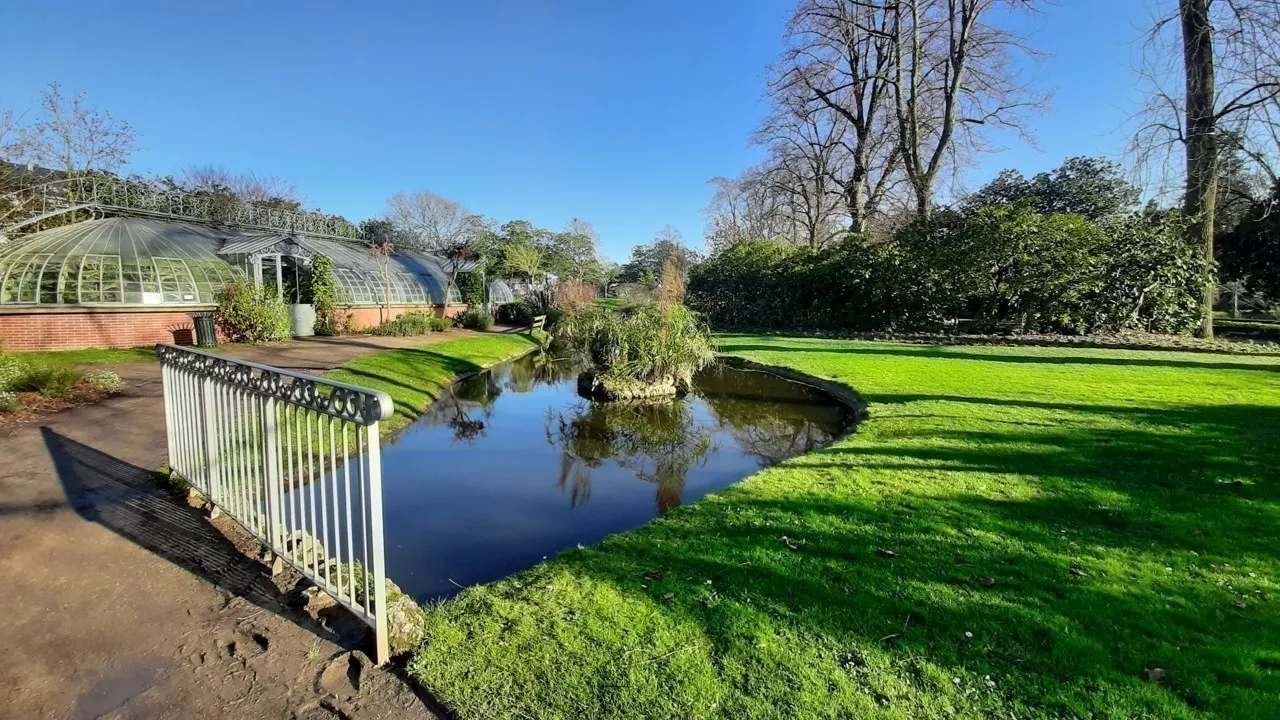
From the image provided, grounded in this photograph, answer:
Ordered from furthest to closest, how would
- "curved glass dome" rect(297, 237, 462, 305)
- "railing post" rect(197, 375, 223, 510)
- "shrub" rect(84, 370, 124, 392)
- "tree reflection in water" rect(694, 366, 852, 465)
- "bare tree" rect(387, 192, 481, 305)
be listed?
1. "bare tree" rect(387, 192, 481, 305)
2. "curved glass dome" rect(297, 237, 462, 305)
3. "shrub" rect(84, 370, 124, 392)
4. "tree reflection in water" rect(694, 366, 852, 465)
5. "railing post" rect(197, 375, 223, 510)

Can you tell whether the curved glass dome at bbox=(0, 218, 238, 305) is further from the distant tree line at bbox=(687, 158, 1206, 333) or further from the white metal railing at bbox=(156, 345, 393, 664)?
the distant tree line at bbox=(687, 158, 1206, 333)

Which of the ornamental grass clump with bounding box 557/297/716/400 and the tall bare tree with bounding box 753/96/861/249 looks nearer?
the ornamental grass clump with bounding box 557/297/716/400

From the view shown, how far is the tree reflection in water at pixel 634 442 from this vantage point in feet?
19.0

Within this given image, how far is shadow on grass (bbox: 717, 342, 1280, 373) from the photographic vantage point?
33.8 feet

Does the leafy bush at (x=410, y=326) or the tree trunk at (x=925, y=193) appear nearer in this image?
the leafy bush at (x=410, y=326)

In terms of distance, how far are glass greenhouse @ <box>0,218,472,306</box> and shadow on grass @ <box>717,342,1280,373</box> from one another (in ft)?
51.7

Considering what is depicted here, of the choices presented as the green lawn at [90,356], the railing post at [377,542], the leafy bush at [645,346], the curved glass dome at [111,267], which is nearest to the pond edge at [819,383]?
the leafy bush at [645,346]

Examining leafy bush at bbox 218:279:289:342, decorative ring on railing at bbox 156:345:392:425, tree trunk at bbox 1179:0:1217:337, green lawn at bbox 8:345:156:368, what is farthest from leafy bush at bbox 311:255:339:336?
tree trunk at bbox 1179:0:1217:337

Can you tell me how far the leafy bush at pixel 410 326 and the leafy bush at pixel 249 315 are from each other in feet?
13.4

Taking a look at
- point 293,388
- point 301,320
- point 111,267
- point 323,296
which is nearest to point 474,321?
point 323,296

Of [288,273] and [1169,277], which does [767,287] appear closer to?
[1169,277]

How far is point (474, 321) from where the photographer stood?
24422 mm

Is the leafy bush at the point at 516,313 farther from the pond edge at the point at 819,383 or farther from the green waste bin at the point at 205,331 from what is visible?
the pond edge at the point at 819,383

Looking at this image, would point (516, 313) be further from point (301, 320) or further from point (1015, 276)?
point (1015, 276)
